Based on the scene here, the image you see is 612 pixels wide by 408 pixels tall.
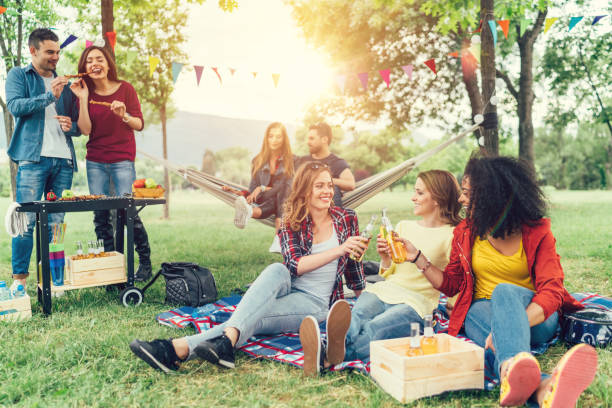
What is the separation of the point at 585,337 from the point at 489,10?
3.10 m

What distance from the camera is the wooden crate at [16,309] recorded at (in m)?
2.49

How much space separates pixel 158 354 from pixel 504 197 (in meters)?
1.35

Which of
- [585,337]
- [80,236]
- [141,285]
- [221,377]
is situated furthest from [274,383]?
[80,236]

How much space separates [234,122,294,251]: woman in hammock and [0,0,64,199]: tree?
4752 mm

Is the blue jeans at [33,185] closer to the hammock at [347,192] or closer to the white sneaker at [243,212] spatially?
the white sneaker at [243,212]

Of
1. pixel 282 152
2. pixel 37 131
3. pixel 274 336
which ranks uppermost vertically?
pixel 37 131

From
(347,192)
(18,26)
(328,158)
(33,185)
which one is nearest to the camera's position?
(33,185)

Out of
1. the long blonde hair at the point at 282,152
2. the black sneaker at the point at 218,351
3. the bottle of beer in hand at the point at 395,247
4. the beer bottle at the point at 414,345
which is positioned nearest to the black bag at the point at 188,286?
the black sneaker at the point at 218,351

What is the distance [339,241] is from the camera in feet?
7.20

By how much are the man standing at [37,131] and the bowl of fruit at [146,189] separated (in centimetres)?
49

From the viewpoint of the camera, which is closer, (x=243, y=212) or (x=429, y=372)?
(x=429, y=372)

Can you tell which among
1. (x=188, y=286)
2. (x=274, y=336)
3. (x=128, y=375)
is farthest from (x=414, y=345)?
(x=188, y=286)

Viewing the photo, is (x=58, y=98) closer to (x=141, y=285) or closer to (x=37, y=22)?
(x=141, y=285)

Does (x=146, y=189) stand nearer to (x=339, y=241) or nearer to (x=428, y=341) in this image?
(x=339, y=241)
